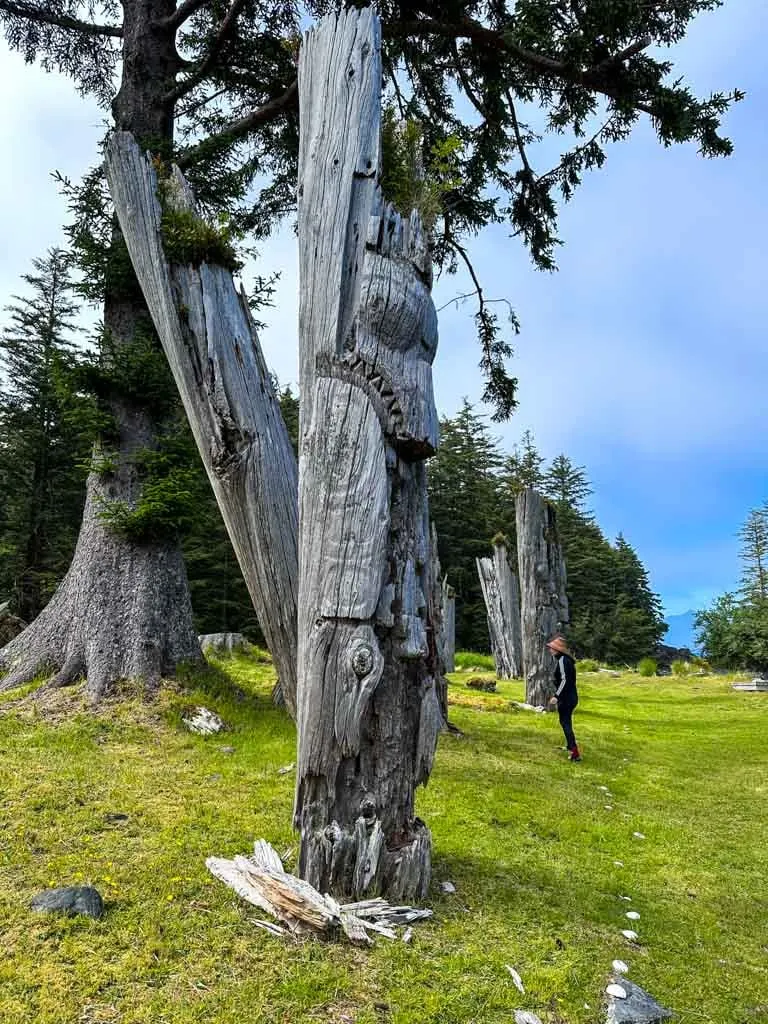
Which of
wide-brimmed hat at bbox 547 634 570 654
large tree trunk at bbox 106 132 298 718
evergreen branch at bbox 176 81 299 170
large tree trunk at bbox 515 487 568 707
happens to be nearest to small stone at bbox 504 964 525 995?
large tree trunk at bbox 106 132 298 718

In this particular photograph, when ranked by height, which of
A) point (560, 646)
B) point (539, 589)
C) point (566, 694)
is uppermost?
point (539, 589)

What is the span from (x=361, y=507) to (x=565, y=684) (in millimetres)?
5706

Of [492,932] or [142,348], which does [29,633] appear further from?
[492,932]

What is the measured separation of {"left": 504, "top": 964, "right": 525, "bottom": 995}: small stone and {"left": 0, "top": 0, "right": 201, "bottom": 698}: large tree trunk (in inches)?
185

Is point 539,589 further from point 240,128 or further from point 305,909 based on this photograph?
point 305,909

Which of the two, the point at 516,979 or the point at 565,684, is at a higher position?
the point at 565,684

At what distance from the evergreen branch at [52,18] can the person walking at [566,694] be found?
10.5 metres

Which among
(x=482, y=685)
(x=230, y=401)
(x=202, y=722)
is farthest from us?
(x=482, y=685)

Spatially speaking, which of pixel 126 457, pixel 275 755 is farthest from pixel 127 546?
pixel 275 755

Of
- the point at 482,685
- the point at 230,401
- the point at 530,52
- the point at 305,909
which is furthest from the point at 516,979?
the point at 482,685

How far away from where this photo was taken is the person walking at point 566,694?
291 inches

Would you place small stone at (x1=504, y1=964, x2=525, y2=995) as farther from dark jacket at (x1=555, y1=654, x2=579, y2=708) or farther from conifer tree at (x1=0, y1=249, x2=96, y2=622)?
conifer tree at (x1=0, y1=249, x2=96, y2=622)

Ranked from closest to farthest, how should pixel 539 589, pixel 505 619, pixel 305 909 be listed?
pixel 305 909 < pixel 539 589 < pixel 505 619

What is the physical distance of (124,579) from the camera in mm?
6750
